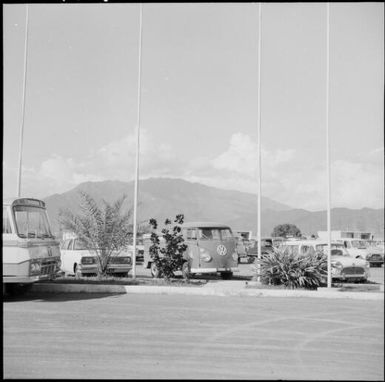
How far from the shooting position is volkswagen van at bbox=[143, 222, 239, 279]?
16.6 metres

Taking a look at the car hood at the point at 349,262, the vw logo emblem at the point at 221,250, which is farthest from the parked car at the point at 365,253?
the vw logo emblem at the point at 221,250

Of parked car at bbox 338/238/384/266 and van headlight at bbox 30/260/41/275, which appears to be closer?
van headlight at bbox 30/260/41/275

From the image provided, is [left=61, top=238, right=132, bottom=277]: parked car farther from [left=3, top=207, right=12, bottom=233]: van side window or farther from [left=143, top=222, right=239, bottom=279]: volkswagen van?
[left=3, top=207, right=12, bottom=233]: van side window

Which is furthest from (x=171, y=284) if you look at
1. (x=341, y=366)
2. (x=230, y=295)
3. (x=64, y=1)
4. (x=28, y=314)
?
(x=64, y=1)

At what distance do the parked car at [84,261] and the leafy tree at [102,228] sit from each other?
294 millimetres

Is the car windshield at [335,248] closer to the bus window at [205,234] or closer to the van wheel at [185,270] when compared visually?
the bus window at [205,234]

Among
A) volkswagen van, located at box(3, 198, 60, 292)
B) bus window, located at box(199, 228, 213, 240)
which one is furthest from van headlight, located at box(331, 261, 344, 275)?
volkswagen van, located at box(3, 198, 60, 292)

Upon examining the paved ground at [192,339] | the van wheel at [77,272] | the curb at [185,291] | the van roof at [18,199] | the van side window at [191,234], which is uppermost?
the van roof at [18,199]

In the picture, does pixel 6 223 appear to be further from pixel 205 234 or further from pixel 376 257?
pixel 376 257

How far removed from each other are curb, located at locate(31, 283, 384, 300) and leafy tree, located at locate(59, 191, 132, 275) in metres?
2.50

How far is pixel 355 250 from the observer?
26.3 m

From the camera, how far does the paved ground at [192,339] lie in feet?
18.7

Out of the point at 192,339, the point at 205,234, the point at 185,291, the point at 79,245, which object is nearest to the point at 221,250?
the point at 205,234

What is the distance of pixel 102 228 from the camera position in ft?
49.6
